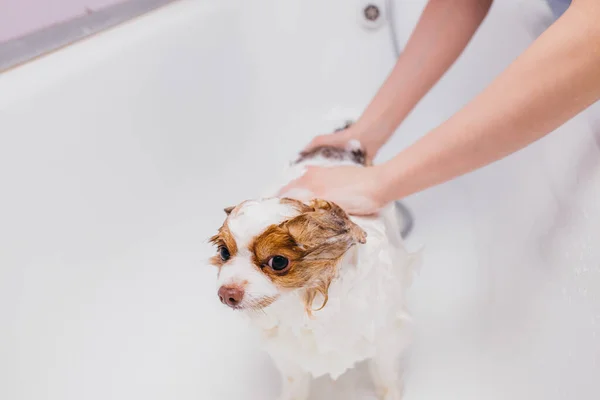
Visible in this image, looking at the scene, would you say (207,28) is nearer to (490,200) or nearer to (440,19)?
(440,19)

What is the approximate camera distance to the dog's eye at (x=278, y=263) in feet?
1.74

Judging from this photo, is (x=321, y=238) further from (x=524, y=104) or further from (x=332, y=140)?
(x=332, y=140)

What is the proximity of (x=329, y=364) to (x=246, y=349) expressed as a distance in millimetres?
340

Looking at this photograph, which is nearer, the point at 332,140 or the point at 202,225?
the point at 332,140

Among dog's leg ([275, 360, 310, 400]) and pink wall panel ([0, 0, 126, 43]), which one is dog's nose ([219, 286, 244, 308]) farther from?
pink wall panel ([0, 0, 126, 43])

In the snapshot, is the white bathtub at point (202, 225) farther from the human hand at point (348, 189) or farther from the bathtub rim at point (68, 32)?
the human hand at point (348, 189)

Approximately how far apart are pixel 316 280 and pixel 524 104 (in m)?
0.30

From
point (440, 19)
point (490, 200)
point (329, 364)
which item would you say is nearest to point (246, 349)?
point (329, 364)

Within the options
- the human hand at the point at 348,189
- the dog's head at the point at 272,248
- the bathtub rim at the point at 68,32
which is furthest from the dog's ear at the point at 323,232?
the bathtub rim at the point at 68,32

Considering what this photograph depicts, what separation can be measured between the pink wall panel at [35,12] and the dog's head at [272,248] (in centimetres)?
70

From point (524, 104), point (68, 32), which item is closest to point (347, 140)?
point (524, 104)

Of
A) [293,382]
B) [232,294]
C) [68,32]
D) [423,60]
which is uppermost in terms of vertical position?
[68,32]

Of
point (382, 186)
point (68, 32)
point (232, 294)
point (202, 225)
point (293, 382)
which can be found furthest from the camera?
point (202, 225)

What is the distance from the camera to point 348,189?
710 millimetres
